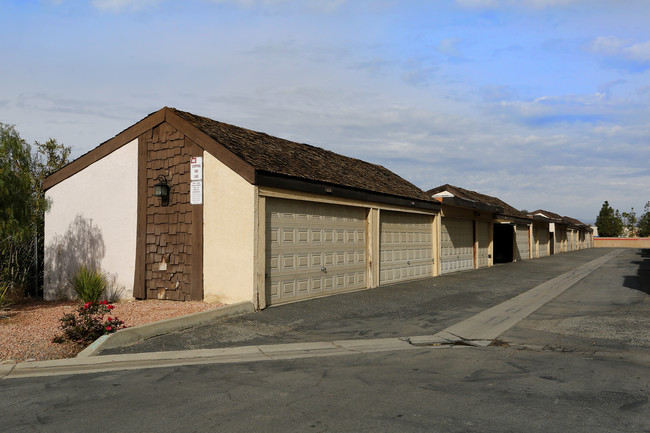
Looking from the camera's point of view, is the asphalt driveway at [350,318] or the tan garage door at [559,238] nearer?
the asphalt driveway at [350,318]

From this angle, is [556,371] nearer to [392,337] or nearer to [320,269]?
[392,337]

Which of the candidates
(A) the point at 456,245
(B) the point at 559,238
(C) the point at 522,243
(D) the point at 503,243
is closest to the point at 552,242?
(B) the point at 559,238

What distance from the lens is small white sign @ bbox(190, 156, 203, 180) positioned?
12336mm

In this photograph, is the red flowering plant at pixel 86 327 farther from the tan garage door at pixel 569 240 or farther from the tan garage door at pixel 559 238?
the tan garage door at pixel 569 240

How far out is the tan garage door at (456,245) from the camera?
21.7 meters

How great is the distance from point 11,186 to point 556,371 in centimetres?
1155

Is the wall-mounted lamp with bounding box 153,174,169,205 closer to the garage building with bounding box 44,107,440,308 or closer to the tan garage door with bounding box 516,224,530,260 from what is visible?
the garage building with bounding box 44,107,440,308

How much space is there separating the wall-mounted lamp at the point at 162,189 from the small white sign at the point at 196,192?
79 centimetres

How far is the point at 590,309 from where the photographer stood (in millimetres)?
11680

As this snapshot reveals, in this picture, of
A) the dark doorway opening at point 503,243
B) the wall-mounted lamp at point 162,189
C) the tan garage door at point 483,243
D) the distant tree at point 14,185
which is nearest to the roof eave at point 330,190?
the wall-mounted lamp at point 162,189

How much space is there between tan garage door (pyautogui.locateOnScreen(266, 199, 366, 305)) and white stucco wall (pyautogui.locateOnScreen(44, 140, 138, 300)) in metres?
4.24

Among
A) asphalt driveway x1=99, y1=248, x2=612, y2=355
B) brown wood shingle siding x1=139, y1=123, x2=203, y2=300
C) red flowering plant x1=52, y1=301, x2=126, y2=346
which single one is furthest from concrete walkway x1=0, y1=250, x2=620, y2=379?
brown wood shingle siding x1=139, y1=123, x2=203, y2=300

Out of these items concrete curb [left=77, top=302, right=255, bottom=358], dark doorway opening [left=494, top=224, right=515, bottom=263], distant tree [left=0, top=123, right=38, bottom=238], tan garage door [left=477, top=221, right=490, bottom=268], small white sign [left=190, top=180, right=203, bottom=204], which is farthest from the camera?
dark doorway opening [left=494, top=224, right=515, bottom=263]

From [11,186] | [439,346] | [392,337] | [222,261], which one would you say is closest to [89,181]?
[11,186]
